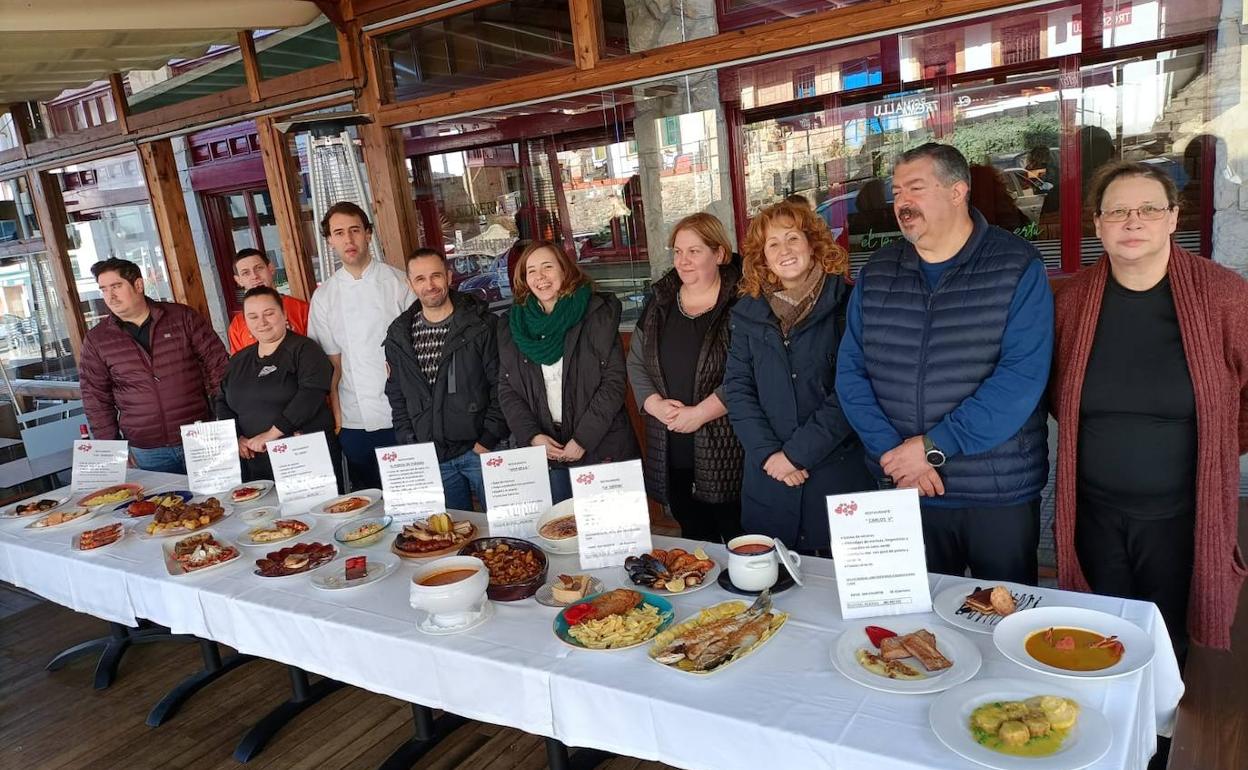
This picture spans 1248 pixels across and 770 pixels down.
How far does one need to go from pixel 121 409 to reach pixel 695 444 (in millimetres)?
2622

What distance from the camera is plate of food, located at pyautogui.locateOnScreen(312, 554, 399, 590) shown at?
1915mm

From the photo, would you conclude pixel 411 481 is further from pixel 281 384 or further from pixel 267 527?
pixel 281 384

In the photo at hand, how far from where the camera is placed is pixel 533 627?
5.48ft

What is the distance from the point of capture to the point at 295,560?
206 cm

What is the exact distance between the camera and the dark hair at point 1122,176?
1.74 m

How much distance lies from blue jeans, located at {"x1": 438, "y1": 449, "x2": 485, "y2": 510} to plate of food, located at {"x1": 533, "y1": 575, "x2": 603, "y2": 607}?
3.66 feet

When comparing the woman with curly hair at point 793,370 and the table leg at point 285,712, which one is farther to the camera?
the table leg at point 285,712

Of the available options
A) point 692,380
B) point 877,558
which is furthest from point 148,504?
point 877,558

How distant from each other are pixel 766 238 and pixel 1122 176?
0.83 metres

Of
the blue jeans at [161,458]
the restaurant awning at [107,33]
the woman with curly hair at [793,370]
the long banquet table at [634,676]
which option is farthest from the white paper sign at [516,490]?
the restaurant awning at [107,33]

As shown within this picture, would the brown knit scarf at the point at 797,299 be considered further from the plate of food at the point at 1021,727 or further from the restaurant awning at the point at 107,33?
the restaurant awning at the point at 107,33

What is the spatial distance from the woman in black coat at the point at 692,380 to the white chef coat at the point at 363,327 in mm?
1157

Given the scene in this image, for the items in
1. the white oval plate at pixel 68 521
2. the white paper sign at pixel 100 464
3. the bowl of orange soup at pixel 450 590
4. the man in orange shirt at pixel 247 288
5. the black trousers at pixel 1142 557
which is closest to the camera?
the bowl of orange soup at pixel 450 590

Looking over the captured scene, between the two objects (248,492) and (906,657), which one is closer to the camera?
(906,657)
